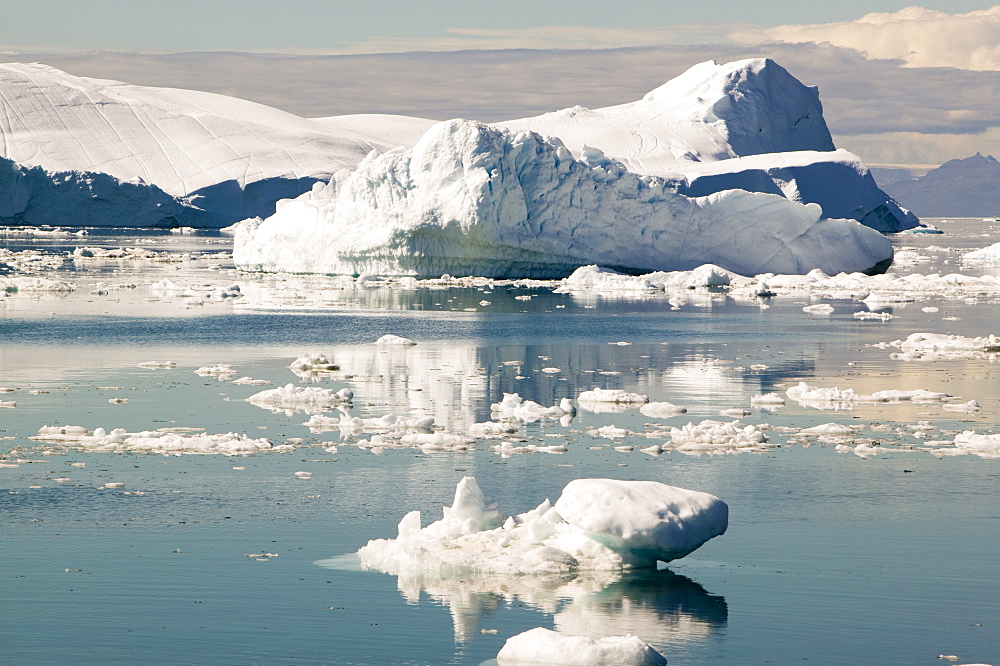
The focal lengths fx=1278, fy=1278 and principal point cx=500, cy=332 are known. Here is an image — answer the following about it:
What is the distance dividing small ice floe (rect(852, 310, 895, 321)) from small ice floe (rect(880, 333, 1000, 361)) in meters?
5.43

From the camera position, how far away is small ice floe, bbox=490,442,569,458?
10.4 meters

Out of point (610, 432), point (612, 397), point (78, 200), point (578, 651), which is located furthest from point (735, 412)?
point (78, 200)

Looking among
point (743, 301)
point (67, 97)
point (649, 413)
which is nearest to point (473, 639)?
point (649, 413)

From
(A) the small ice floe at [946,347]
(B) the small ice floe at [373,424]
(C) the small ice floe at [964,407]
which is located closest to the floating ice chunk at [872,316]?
(A) the small ice floe at [946,347]

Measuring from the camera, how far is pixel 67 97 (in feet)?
307

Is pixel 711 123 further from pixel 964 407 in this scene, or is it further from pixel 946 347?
pixel 964 407

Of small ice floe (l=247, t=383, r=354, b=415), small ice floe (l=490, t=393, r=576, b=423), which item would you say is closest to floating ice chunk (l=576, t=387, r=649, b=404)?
small ice floe (l=490, t=393, r=576, b=423)

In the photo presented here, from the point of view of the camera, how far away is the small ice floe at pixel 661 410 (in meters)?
12.4

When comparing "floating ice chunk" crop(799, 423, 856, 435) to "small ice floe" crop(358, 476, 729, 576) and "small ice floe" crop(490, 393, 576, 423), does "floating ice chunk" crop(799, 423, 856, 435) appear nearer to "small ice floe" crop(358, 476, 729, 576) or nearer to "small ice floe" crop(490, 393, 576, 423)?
"small ice floe" crop(490, 393, 576, 423)

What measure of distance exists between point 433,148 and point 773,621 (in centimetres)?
2556

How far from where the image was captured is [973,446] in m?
10.7

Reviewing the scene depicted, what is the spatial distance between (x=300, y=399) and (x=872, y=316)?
581 inches

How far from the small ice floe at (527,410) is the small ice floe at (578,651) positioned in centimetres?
635

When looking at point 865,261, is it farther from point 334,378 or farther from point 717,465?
point 717,465
